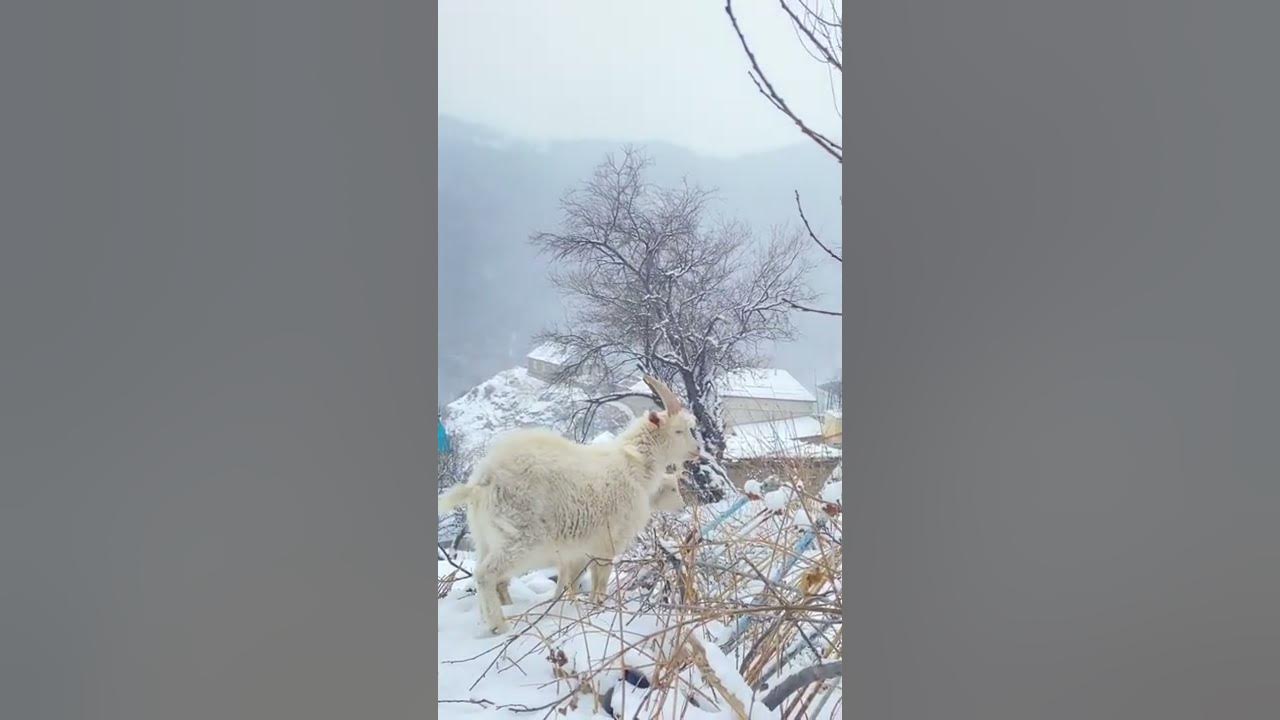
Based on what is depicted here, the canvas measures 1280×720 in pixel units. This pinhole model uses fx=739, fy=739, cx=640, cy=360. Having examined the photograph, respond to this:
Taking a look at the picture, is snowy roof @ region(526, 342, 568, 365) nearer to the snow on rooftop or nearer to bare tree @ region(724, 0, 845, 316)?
the snow on rooftop

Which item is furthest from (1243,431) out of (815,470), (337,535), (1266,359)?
(337,535)

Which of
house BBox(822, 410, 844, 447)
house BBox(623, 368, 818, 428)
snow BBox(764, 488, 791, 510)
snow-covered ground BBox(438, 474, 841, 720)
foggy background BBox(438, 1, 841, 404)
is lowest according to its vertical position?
snow-covered ground BBox(438, 474, 841, 720)

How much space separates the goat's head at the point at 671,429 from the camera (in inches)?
55.6

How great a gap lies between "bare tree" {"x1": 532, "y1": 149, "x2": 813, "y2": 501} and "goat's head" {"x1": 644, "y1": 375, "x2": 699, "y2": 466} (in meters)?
0.02

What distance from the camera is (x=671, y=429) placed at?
142 centimetres

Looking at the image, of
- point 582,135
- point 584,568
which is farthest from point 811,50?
point 584,568

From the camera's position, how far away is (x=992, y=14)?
1.03 meters

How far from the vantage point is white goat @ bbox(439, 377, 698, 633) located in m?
1.35

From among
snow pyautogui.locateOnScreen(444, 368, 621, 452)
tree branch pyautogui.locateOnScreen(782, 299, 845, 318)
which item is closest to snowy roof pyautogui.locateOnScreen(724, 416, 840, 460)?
tree branch pyautogui.locateOnScreen(782, 299, 845, 318)

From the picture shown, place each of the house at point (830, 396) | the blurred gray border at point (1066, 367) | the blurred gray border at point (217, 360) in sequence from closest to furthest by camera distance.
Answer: the blurred gray border at point (217, 360)
the blurred gray border at point (1066, 367)
the house at point (830, 396)

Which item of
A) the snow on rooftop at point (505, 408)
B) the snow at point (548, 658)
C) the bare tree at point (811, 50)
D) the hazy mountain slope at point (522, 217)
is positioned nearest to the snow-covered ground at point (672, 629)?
the snow at point (548, 658)

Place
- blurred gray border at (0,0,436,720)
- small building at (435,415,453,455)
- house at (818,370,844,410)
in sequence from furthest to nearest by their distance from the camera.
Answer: house at (818,370,844,410) → small building at (435,415,453,455) → blurred gray border at (0,0,436,720)

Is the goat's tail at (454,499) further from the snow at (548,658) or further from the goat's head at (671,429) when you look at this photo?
the goat's head at (671,429)

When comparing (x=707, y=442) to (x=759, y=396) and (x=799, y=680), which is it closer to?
(x=759, y=396)
